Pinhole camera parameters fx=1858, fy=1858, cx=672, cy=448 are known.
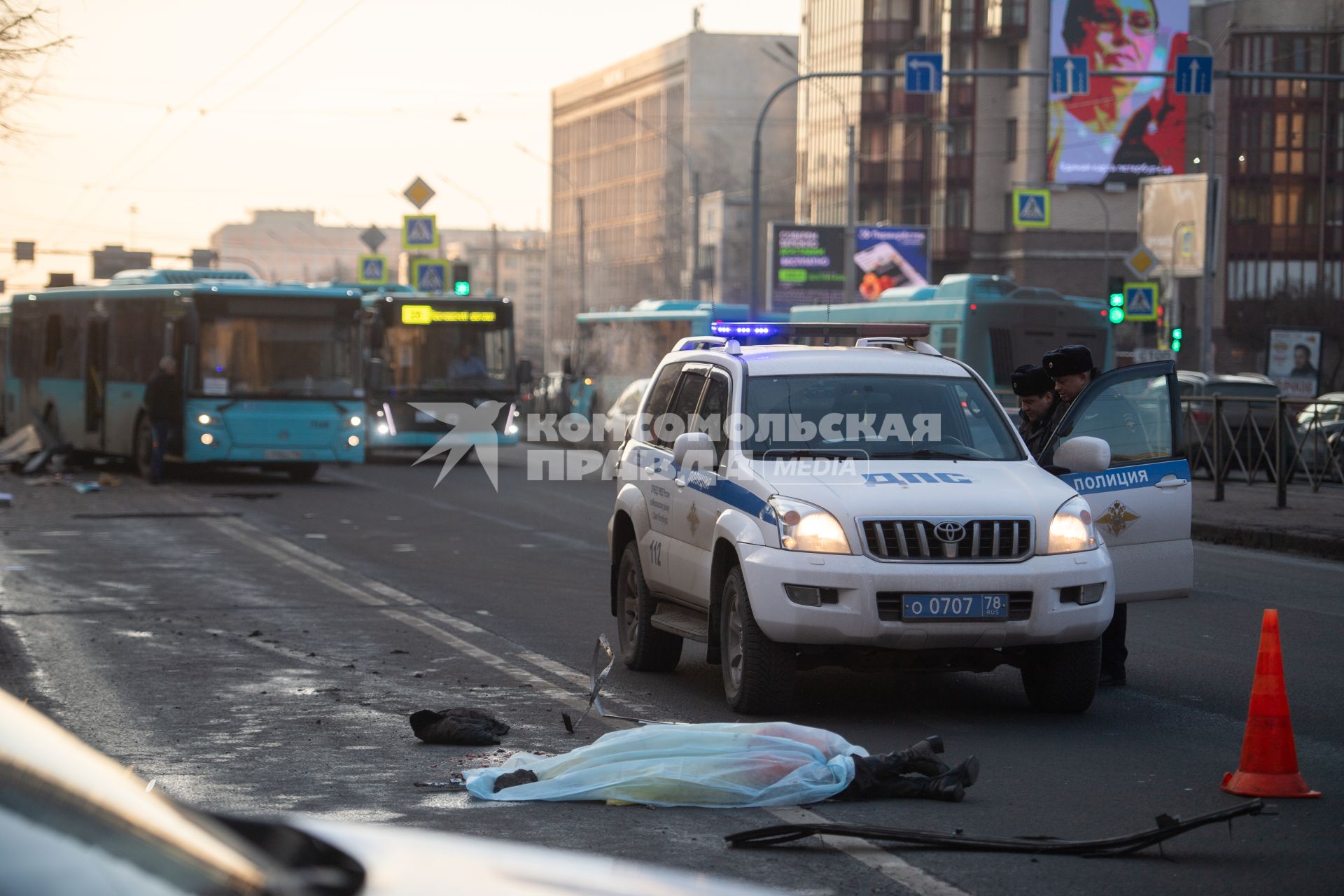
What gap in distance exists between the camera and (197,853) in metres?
2.38

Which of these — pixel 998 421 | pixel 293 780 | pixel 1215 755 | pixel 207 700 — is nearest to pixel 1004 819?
pixel 1215 755

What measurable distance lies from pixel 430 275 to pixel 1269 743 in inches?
1479

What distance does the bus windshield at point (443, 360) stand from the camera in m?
33.5

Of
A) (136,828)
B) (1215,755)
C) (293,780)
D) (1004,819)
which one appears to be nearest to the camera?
(136,828)

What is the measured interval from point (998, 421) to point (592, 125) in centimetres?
12604

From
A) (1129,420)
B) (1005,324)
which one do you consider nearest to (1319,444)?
(1005,324)

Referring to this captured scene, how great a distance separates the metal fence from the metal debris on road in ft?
53.8

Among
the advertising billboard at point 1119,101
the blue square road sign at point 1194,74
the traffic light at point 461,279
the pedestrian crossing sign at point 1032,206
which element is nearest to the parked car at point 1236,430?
the blue square road sign at point 1194,74

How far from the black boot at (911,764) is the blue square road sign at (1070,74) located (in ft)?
72.1

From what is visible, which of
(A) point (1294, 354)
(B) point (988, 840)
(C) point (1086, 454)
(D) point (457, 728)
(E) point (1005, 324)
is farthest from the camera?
(A) point (1294, 354)

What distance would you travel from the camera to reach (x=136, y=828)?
236 cm

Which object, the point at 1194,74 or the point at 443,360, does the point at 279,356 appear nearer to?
the point at 443,360

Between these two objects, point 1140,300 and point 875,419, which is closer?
point 875,419

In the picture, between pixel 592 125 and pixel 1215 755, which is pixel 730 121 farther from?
pixel 1215 755
